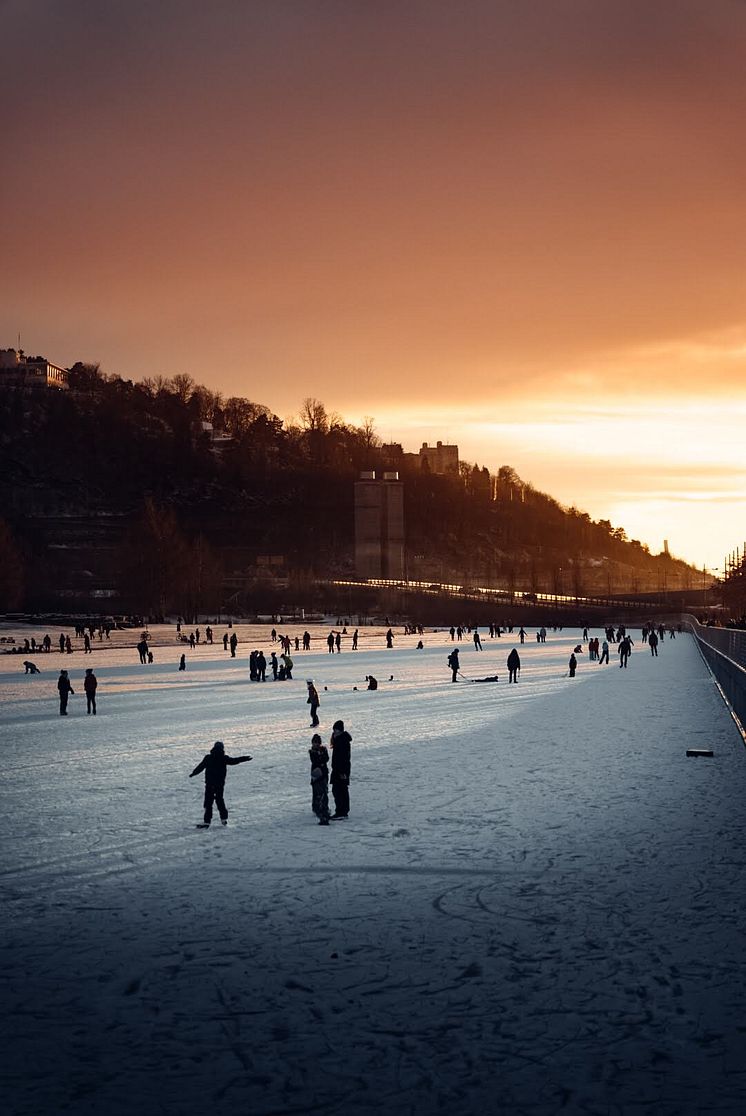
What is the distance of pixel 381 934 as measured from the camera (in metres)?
7.66

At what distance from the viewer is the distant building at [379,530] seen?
148250 millimetres

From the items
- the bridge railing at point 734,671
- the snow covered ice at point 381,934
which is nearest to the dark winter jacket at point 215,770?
the snow covered ice at point 381,934

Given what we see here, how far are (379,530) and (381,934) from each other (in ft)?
477

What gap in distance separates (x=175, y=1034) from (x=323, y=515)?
18038cm

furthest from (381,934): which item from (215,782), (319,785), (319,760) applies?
(215,782)

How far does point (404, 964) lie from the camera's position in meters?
7.02

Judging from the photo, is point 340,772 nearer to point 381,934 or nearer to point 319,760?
point 319,760

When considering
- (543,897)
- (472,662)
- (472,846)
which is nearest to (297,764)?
(472,846)

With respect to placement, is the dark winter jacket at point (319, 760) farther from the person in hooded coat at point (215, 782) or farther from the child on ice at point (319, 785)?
the person in hooded coat at point (215, 782)

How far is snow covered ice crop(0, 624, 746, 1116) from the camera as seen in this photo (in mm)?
5367

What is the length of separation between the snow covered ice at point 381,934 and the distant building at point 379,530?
130959 mm

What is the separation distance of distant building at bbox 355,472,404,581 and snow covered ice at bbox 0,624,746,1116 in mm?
130959

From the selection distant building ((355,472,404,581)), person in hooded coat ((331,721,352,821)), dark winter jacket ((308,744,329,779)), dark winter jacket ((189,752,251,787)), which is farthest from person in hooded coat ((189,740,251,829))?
distant building ((355,472,404,581))

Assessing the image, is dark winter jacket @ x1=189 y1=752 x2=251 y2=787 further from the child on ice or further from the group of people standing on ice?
the child on ice
